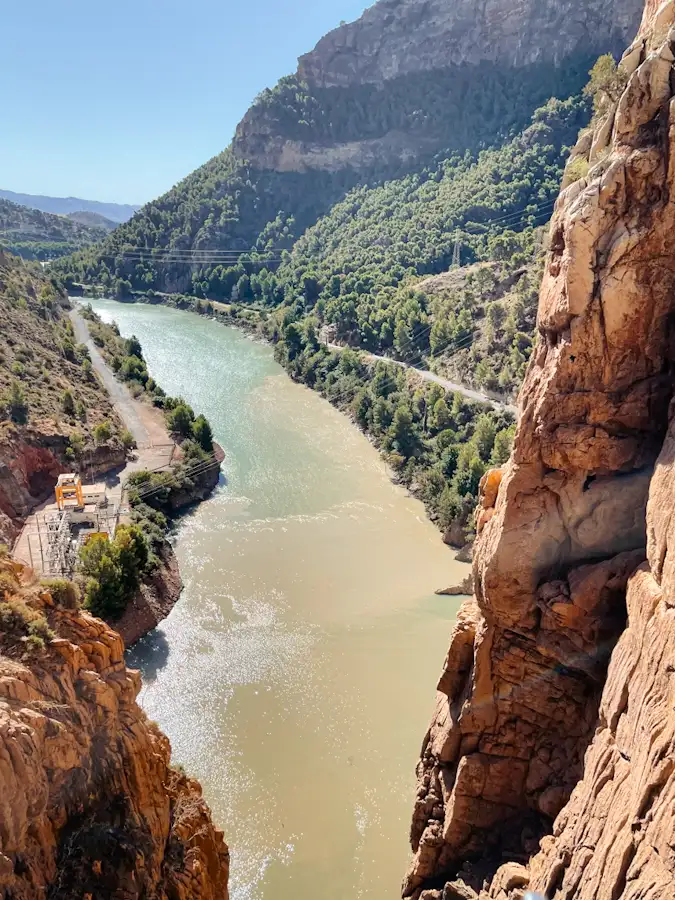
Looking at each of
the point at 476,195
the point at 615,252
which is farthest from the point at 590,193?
the point at 476,195

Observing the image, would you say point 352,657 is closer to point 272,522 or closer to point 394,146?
point 272,522

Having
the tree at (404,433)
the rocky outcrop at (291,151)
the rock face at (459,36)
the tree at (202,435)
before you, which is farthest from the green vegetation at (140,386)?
the rock face at (459,36)

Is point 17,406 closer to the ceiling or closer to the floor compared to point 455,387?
closer to the ceiling

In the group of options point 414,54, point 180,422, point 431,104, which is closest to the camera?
point 180,422

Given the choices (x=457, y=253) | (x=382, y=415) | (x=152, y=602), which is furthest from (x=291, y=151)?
(x=152, y=602)

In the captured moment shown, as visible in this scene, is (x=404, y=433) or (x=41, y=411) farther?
(x=404, y=433)

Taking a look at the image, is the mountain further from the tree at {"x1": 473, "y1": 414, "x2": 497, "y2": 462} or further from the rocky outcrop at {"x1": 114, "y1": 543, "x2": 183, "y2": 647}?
the rocky outcrop at {"x1": 114, "y1": 543, "x2": 183, "y2": 647}

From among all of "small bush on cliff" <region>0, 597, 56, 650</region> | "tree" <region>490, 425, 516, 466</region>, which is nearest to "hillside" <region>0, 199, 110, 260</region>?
"tree" <region>490, 425, 516, 466</region>

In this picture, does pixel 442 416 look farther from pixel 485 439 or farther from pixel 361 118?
pixel 361 118
